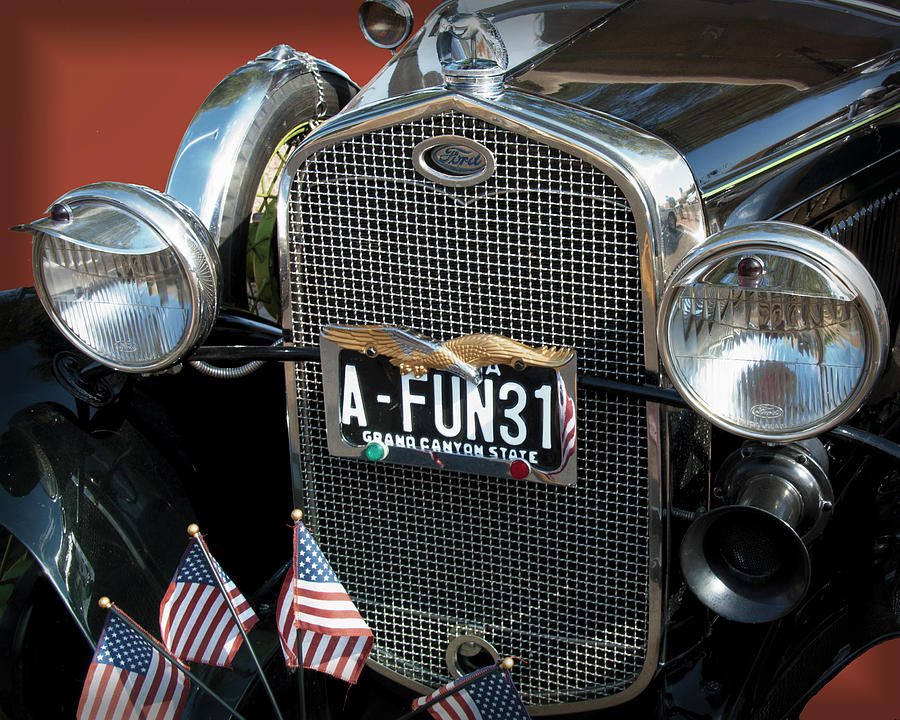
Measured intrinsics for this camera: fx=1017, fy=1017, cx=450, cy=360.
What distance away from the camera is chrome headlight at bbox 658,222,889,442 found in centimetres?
135

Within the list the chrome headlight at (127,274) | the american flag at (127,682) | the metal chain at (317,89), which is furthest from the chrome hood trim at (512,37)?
the american flag at (127,682)

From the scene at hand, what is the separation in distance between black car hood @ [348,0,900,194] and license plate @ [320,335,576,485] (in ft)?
1.46

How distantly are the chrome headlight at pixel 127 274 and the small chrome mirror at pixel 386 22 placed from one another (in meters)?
0.91

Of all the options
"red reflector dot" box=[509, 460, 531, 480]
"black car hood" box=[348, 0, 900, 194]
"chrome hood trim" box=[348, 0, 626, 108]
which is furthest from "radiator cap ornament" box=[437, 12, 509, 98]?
"red reflector dot" box=[509, 460, 531, 480]

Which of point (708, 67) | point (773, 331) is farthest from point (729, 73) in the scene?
point (773, 331)

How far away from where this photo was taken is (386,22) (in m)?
2.44

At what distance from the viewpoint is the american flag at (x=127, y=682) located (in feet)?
5.14

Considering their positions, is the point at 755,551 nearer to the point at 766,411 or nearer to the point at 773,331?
Result: the point at 766,411

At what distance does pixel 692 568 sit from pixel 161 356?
3.12 feet

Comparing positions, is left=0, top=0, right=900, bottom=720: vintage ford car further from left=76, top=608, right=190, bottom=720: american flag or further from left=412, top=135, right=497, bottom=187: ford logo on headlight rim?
left=76, top=608, right=190, bottom=720: american flag

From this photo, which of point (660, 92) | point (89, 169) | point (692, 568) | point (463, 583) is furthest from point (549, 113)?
point (89, 169)

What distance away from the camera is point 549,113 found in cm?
165

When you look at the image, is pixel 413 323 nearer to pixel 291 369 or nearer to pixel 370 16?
pixel 291 369

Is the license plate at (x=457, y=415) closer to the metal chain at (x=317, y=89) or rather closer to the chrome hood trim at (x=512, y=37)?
the chrome hood trim at (x=512, y=37)
